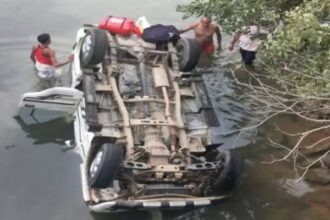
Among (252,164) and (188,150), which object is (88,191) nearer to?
(188,150)

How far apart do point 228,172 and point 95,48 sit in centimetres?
321

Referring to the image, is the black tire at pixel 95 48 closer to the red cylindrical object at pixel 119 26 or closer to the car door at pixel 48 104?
A: the car door at pixel 48 104

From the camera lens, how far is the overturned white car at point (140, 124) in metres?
8.12

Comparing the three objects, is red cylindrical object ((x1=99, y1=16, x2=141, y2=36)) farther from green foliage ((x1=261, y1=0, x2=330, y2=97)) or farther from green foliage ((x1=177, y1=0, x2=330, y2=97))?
green foliage ((x1=261, y1=0, x2=330, y2=97))

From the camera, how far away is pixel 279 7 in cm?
1001

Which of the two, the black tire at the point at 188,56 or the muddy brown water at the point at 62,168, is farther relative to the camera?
the black tire at the point at 188,56

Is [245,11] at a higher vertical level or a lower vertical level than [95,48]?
higher

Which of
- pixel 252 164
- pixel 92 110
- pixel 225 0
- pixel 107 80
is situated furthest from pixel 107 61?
pixel 252 164

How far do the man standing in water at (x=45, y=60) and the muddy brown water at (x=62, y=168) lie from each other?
0.65 m

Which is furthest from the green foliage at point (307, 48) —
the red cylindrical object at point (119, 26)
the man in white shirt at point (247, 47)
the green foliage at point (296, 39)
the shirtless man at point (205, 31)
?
the shirtless man at point (205, 31)

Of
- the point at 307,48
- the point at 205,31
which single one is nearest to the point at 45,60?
the point at 205,31

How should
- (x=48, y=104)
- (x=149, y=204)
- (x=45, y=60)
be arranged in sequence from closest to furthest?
(x=149, y=204), (x=48, y=104), (x=45, y=60)

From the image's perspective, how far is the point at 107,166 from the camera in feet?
25.1

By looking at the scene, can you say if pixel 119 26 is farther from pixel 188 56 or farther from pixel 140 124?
pixel 140 124
